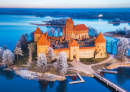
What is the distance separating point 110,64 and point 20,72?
14.8 metres

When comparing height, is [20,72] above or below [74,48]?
below

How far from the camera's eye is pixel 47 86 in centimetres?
2422

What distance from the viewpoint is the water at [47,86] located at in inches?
927

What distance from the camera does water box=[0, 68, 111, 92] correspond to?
23.5 m

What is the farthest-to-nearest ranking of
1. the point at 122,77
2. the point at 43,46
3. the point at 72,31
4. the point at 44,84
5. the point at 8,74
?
1. the point at 72,31
2. the point at 43,46
3. the point at 8,74
4. the point at 122,77
5. the point at 44,84

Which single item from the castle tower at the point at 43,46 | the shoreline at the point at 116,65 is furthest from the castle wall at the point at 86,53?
the castle tower at the point at 43,46

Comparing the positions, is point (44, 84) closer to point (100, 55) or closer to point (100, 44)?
point (100, 55)

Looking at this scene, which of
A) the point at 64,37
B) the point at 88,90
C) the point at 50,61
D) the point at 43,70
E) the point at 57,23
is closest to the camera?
the point at 88,90

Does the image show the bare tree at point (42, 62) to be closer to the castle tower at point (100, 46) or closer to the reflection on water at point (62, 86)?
the reflection on water at point (62, 86)

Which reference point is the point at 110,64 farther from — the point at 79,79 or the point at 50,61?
the point at 50,61

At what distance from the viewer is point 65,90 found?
2341 cm

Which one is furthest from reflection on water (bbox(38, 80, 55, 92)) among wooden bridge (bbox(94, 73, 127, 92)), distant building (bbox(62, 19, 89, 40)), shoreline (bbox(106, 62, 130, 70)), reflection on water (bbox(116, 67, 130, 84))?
distant building (bbox(62, 19, 89, 40))

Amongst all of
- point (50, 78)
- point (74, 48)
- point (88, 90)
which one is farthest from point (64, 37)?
point (88, 90)

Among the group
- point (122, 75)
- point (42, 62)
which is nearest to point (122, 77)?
point (122, 75)
